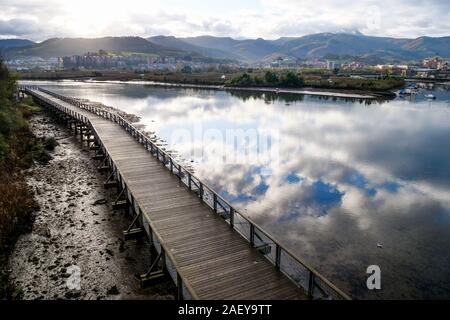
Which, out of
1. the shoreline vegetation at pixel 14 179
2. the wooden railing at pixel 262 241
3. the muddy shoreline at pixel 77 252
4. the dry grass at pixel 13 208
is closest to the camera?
the wooden railing at pixel 262 241

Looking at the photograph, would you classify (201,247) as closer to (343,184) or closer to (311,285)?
(311,285)

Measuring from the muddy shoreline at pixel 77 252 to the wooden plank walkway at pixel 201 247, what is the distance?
7.88 ft

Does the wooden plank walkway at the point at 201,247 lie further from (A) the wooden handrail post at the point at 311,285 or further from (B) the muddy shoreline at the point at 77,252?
(B) the muddy shoreline at the point at 77,252

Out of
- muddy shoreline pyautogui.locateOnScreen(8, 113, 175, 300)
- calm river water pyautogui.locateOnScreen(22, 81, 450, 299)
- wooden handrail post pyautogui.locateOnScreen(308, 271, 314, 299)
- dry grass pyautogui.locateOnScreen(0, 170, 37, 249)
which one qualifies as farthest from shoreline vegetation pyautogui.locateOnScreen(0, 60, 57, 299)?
calm river water pyautogui.locateOnScreen(22, 81, 450, 299)

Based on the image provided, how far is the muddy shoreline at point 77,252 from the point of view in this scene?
14.3 meters

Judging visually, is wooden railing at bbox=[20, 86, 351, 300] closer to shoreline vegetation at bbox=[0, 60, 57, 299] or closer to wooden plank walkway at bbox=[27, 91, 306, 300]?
wooden plank walkway at bbox=[27, 91, 306, 300]

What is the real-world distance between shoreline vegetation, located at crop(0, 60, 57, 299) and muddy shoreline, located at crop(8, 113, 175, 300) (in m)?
0.43

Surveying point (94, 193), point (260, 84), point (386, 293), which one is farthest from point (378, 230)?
point (260, 84)

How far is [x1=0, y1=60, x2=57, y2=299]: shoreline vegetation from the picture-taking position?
57.8 feet

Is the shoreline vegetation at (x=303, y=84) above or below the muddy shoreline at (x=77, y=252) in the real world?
above

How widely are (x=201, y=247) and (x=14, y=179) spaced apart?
1930 centimetres

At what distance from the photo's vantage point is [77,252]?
1730 cm

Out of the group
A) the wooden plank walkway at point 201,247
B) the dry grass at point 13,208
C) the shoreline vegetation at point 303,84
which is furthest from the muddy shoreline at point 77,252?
the shoreline vegetation at point 303,84
